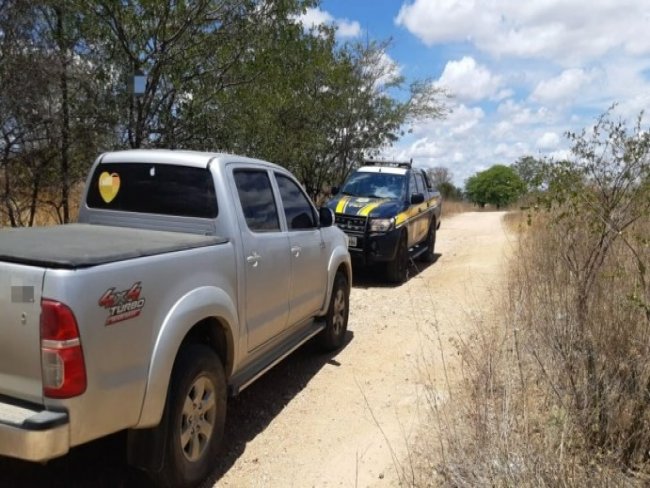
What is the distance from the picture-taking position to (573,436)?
344cm

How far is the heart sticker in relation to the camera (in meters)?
4.38

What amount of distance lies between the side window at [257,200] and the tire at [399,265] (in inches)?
205

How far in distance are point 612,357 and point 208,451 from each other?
2.63 metres

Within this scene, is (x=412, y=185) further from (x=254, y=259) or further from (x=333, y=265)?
(x=254, y=259)

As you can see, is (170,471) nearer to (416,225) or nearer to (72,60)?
(72,60)

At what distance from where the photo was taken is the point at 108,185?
441 centimetres

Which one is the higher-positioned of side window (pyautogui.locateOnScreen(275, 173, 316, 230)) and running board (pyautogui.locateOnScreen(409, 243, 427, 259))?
side window (pyautogui.locateOnScreen(275, 173, 316, 230))

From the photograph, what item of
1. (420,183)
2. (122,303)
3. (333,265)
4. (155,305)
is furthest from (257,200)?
(420,183)

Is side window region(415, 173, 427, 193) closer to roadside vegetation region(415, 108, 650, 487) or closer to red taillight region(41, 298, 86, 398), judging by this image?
roadside vegetation region(415, 108, 650, 487)

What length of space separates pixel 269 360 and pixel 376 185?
22.2ft

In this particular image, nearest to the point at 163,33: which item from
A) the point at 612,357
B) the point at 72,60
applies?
the point at 72,60

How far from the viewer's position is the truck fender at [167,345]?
9.54 feet

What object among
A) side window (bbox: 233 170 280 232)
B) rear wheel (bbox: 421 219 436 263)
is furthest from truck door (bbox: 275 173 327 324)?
rear wheel (bbox: 421 219 436 263)

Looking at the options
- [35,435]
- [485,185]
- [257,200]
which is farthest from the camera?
[485,185]
